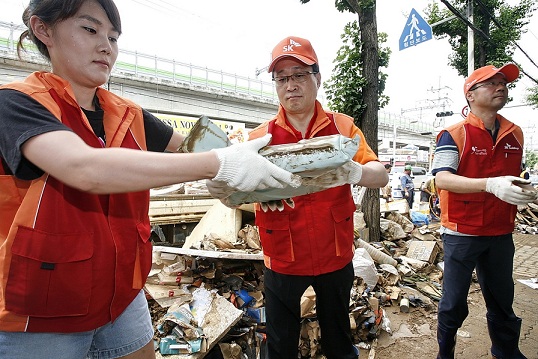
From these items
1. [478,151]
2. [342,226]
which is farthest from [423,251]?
[342,226]

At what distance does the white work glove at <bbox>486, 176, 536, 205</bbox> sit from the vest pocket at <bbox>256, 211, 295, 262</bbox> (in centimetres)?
138

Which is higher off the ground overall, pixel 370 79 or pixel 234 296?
pixel 370 79

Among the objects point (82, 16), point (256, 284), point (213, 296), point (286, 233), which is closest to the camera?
point (82, 16)

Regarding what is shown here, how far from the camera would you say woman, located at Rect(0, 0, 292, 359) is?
2.96ft

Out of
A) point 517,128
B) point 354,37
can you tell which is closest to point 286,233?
point 517,128

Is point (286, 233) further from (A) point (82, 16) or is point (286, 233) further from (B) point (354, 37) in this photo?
(B) point (354, 37)

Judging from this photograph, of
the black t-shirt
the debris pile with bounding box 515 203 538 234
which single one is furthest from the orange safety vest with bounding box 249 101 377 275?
the debris pile with bounding box 515 203 538 234

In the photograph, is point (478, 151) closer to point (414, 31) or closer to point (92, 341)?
point (92, 341)

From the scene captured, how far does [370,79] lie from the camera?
5.62 meters

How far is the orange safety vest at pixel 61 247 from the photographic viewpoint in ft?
3.21

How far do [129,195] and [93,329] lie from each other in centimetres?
50

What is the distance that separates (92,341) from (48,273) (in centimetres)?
40

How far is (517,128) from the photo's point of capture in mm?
2434

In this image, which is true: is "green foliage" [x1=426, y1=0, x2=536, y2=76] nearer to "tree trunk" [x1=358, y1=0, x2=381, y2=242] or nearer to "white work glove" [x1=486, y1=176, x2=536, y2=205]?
"tree trunk" [x1=358, y1=0, x2=381, y2=242]
